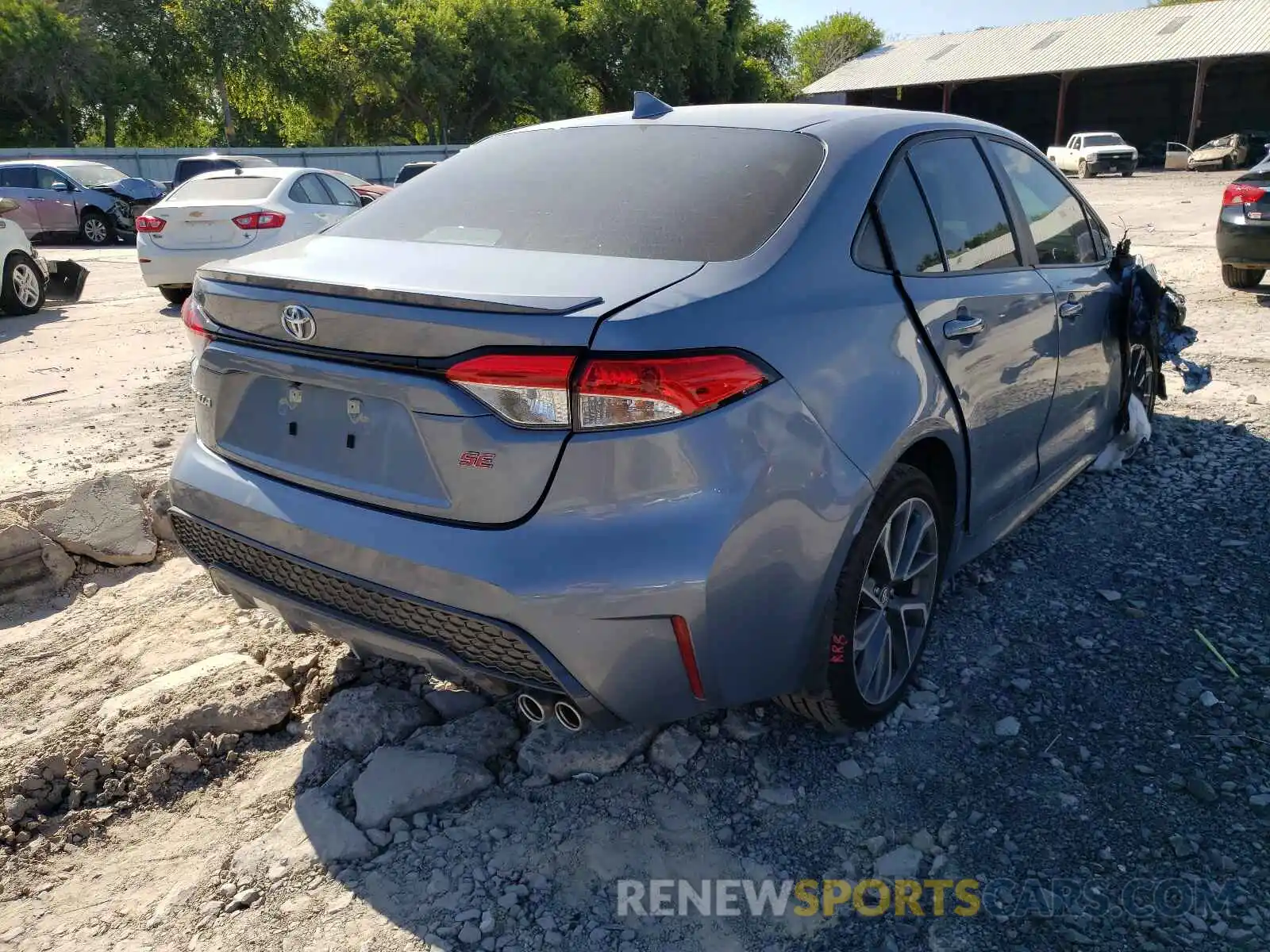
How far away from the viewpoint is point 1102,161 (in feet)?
113

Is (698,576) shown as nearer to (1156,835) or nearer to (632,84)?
(1156,835)

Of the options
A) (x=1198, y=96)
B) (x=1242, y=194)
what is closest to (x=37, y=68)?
(x=1242, y=194)

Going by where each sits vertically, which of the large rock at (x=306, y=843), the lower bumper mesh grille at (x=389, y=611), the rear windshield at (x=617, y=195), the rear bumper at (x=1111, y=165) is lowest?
the rear bumper at (x=1111, y=165)

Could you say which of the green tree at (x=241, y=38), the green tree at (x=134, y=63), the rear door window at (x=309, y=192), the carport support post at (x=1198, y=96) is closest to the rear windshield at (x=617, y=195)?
the rear door window at (x=309, y=192)

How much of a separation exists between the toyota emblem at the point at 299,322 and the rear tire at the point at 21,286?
9637 millimetres

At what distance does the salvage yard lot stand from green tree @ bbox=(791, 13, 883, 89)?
225 feet

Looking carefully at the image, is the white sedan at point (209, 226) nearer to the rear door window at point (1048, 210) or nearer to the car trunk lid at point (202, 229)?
the car trunk lid at point (202, 229)

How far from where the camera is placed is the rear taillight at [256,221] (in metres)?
10.4

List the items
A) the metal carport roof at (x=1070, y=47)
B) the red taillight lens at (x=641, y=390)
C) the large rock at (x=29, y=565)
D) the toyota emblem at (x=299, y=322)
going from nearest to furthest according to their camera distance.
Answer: the red taillight lens at (x=641, y=390) < the toyota emblem at (x=299, y=322) < the large rock at (x=29, y=565) < the metal carport roof at (x=1070, y=47)

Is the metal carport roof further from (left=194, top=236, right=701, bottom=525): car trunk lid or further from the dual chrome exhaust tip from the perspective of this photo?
the dual chrome exhaust tip

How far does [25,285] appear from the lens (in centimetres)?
1035

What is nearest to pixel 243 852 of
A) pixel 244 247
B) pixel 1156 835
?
pixel 1156 835

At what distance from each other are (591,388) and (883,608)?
1.18 metres

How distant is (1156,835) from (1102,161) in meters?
37.1
